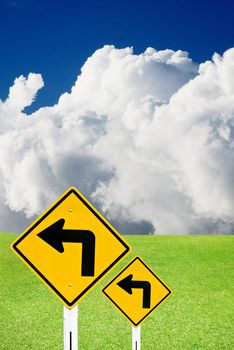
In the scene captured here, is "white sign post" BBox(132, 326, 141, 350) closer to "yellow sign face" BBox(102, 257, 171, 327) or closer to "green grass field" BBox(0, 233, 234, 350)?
"yellow sign face" BBox(102, 257, 171, 327)

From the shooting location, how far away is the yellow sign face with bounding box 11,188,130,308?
4402 mm

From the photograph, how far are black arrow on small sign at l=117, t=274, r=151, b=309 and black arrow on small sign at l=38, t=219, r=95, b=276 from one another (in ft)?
13.8

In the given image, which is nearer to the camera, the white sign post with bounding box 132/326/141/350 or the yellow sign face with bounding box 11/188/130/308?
the yellow sign face with bounding box 11/188/130/308

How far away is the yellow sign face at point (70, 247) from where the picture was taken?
440 cm

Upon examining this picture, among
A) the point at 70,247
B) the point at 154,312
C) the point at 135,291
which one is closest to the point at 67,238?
the point at 70,247

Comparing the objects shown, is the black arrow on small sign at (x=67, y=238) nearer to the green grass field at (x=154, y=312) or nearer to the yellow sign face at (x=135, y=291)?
the yellow sign face at (x=135, y=291)

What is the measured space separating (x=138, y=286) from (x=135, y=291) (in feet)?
0.32

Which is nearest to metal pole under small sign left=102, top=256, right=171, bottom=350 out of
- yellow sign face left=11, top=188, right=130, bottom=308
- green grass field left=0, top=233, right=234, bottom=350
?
yellow sign face left=11, top=188, right=130, bottom=308

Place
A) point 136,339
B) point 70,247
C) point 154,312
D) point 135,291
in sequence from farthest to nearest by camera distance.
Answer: point 154,312, point 136,339, point 135,291, point 70,247

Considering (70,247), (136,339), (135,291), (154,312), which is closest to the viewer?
(70,247)

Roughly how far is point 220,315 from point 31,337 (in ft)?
23.8

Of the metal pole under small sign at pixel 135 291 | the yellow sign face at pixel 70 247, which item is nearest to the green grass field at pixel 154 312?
the metal pole under small sign at pixel 135 291

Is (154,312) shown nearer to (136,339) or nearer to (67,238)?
(136,339)

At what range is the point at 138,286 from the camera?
8.54 m
